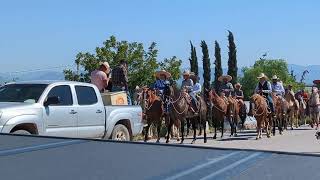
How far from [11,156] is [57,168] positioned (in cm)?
53

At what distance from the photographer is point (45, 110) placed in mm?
11180

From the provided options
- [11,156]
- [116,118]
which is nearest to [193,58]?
[116,118]

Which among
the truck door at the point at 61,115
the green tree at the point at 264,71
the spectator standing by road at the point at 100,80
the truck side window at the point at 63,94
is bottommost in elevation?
the truck door at the point at 61,115

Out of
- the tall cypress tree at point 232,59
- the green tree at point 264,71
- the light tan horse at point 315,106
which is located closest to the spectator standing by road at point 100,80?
the light tan horse at point 315,106

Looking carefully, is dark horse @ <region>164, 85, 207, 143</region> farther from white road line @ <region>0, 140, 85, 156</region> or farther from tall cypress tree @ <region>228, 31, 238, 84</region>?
tall cypress tree @ <region>228, 31, 238, 84</region>

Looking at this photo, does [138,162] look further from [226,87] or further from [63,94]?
[226,87]

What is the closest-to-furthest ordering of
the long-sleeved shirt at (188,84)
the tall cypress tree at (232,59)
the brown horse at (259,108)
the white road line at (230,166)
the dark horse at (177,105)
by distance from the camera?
the white road line at (230,166) → the dark horse at (177,105) → the long-sleeved shirt at (188,84) → the brown horse at (259,108) → the tall cypress tree at (232,59)

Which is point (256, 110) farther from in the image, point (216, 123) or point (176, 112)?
point (176, 112)

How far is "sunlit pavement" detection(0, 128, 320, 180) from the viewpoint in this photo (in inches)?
110

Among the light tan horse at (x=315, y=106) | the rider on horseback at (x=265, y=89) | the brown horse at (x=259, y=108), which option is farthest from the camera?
the light tan horse at (x=315, y=106)

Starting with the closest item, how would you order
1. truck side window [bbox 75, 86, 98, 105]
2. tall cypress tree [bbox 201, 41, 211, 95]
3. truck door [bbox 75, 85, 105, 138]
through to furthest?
1. truck door [bbox 75, 85, 105, 138]
2. truck side window [bbox 75, 86, 98, 105]
3. tall cypress tree [bbox 201, 41, 211, 95]

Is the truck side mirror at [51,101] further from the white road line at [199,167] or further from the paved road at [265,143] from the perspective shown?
the white road line at [199,167]


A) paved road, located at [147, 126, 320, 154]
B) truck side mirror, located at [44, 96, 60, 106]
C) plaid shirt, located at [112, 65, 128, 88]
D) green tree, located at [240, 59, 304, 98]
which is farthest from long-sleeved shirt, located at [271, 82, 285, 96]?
green tree, located at [240, 59, 304, 98]

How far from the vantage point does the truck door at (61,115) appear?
11.3m
